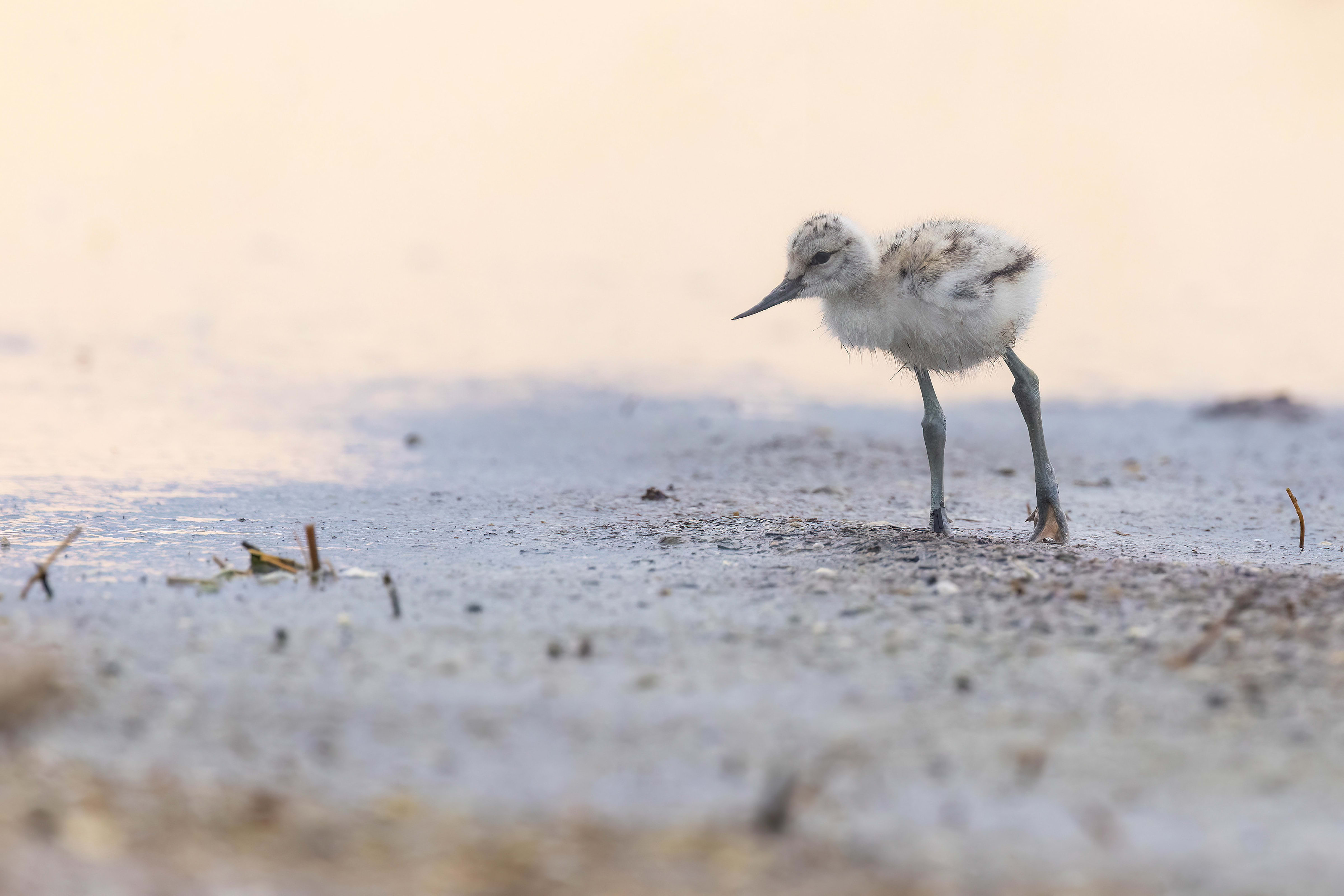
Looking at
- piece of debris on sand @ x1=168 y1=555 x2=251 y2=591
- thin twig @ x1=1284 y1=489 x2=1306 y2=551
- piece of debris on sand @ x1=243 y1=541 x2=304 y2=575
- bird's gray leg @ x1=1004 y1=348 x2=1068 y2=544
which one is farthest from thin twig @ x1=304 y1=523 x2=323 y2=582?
thin twig @ x1=1284 y1=489 x2=1306 y2=551

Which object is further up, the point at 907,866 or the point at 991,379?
the point at 991,379

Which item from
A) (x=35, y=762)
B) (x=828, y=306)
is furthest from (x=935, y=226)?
(x=35, y=762)

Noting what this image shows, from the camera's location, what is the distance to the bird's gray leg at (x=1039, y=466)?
4.50 metres

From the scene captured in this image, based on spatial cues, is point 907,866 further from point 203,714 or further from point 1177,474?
point 1177,474

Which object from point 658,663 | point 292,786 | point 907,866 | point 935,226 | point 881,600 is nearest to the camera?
point 907,866

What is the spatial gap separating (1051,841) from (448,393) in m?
5.98

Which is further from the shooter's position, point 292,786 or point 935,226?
point 935,226

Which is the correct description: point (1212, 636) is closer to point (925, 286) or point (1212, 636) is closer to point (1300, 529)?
point (925, 286)

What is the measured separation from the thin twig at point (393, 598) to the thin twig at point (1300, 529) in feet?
9.65

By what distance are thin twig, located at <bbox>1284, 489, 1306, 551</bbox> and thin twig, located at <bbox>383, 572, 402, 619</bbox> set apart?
2.94 meters

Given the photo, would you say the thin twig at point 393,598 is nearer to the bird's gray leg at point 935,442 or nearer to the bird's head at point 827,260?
the bird's head at point 827,260

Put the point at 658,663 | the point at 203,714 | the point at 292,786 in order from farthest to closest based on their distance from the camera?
1. the point at 658,663
2. the point at 203,714
3. the point at 292,786

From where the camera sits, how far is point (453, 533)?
4582mm

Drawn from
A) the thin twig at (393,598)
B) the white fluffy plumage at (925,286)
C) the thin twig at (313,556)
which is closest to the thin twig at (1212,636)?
the white fluffy plumage at (925,286)
